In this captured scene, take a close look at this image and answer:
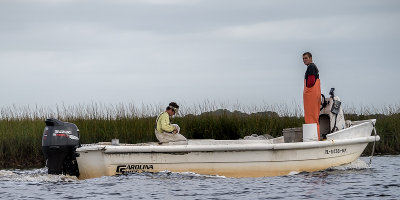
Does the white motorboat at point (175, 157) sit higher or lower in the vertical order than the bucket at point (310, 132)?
lower

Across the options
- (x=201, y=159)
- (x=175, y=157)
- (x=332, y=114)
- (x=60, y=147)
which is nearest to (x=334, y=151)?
(x=332, y=114)

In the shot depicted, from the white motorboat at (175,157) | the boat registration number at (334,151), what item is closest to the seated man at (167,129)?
the white motorboat at (175,157)

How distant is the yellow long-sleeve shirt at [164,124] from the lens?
15.2m

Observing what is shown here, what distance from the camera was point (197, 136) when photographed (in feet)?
70.9

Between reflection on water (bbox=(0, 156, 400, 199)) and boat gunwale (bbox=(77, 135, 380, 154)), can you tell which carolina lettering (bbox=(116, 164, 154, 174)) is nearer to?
reflection on water (bbox=(0, 156, 400, 199))

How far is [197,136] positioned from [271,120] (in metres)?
2.14

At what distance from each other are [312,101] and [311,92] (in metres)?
0.17

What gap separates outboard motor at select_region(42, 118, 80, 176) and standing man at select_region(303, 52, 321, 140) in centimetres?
442

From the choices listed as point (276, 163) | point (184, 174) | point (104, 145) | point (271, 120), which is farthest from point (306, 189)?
point (271, 120)

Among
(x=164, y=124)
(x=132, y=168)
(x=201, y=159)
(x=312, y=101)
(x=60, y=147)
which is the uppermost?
(x=312, y=101)

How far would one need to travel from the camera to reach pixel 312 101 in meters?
14.6

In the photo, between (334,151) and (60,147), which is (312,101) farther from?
(60,147)

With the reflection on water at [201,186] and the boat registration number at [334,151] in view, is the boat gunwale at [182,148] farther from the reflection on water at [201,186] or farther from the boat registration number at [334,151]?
the boat registration number at [334,151]

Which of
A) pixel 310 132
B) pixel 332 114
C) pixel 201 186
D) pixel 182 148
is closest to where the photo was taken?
pixel 201 186
